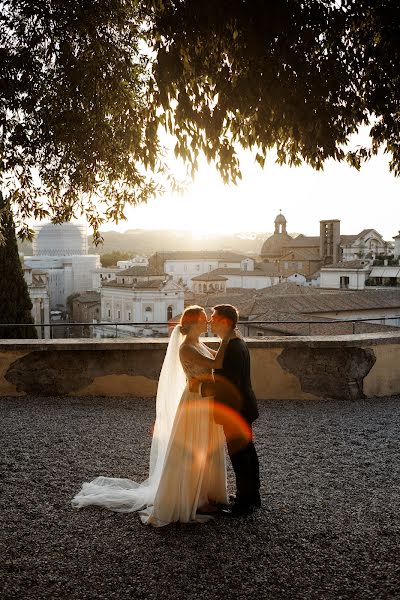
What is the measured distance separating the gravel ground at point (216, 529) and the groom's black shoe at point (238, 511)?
7 centimetres

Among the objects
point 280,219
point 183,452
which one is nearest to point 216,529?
point 183,452

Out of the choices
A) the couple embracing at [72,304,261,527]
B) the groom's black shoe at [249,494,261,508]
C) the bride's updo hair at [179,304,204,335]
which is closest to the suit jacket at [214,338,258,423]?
the couple embracing at [72,304,261,527]

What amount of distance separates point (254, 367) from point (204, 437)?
3428mm

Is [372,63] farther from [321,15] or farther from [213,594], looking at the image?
[213,594]

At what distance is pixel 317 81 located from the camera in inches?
142

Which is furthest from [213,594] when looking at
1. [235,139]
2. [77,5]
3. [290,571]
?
[77,5]

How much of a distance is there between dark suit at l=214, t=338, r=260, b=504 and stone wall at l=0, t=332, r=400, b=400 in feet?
10.6

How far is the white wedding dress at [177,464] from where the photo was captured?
4.12 meters

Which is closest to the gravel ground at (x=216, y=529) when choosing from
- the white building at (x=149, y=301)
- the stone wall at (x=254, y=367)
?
the stone wall at (x=254, y=367)

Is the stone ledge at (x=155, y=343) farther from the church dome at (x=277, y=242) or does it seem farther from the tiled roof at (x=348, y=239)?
the church dome at (x=277, y=242)

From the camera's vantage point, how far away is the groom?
13.9 ft

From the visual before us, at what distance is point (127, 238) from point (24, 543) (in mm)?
188315

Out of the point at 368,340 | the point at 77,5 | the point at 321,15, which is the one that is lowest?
the point at 368,340

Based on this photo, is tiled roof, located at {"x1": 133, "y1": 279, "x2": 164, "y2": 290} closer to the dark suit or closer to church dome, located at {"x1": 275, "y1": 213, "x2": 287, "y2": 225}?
the dark suit
